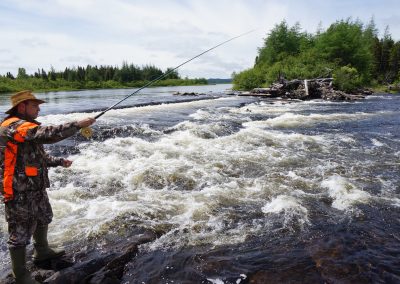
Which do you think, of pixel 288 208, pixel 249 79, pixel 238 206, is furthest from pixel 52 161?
pixel 249 79

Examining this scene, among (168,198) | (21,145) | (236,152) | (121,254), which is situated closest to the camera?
(21,145)

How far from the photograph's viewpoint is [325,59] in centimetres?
4784

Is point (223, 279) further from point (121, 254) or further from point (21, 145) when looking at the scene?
point (21, 145)

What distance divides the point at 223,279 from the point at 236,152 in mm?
6962

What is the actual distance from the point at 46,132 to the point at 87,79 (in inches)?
5031

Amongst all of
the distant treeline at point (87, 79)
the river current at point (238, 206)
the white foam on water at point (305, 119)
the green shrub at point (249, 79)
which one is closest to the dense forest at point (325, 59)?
the green shrub at point (249, 79)

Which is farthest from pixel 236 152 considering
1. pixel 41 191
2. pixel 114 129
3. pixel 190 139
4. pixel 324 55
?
pixel 324 55

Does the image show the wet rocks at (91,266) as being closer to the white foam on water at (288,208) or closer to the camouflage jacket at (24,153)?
the camouflage jacket at (24,153)

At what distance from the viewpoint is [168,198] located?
7.05 m

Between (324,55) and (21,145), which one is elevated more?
(324,55)

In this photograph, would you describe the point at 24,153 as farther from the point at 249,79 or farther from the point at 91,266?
the point at 249,79

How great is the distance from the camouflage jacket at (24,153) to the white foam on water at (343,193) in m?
5.35

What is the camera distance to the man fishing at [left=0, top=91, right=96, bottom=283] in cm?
369

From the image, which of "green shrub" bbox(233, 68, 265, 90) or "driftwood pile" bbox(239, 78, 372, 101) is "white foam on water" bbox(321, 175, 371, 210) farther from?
"green shrub" bbox(233, 68, 265, 90)
